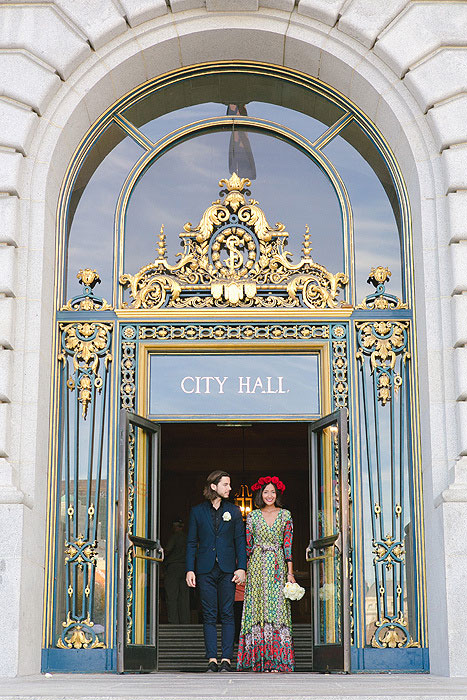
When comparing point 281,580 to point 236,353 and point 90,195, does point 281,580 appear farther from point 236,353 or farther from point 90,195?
point 90,195

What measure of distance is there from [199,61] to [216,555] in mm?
5724

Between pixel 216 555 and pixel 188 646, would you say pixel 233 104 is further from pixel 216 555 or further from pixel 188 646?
pixel 188 646

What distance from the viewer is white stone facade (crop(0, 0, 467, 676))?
984cm

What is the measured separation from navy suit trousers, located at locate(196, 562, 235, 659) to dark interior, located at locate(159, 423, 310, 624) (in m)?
9.66

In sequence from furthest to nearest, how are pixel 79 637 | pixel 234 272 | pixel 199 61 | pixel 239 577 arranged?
pixel 199 61
pixel 234 272
pixel 239 577
pixel 79 637

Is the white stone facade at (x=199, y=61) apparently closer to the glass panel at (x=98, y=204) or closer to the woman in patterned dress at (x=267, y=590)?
the glass panel at (x=98, y=204)

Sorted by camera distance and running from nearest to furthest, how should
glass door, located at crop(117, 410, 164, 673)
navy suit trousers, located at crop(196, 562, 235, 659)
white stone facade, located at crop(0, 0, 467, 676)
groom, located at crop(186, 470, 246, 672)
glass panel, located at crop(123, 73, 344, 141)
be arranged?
white stone facade, located at crop(0, 0, 467, 676), glass door, located at crop(117, 410, 164, 673), navy suit trousers, located at crop(196, 562, 235, 659), groom, located at crop(186, 470, 246, 672), glass panel, located at crop(123, 73, 344, 141)

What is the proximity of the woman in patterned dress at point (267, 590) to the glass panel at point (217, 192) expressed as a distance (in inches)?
114

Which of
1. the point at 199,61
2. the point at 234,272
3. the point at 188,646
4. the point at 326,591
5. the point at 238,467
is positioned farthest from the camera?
the point at 238,467

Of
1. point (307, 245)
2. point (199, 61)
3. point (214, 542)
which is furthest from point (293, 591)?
point (199, 61)

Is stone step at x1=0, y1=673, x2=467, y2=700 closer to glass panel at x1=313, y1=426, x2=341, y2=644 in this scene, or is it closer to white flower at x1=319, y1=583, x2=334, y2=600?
glass panel at x1=313, y1=426, x2=341, y2=644

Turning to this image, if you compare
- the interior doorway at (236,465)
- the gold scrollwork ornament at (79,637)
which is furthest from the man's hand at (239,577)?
the interior doorway at (236,465)

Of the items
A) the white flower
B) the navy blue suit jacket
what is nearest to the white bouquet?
the white flower

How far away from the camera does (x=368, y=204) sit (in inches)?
457
